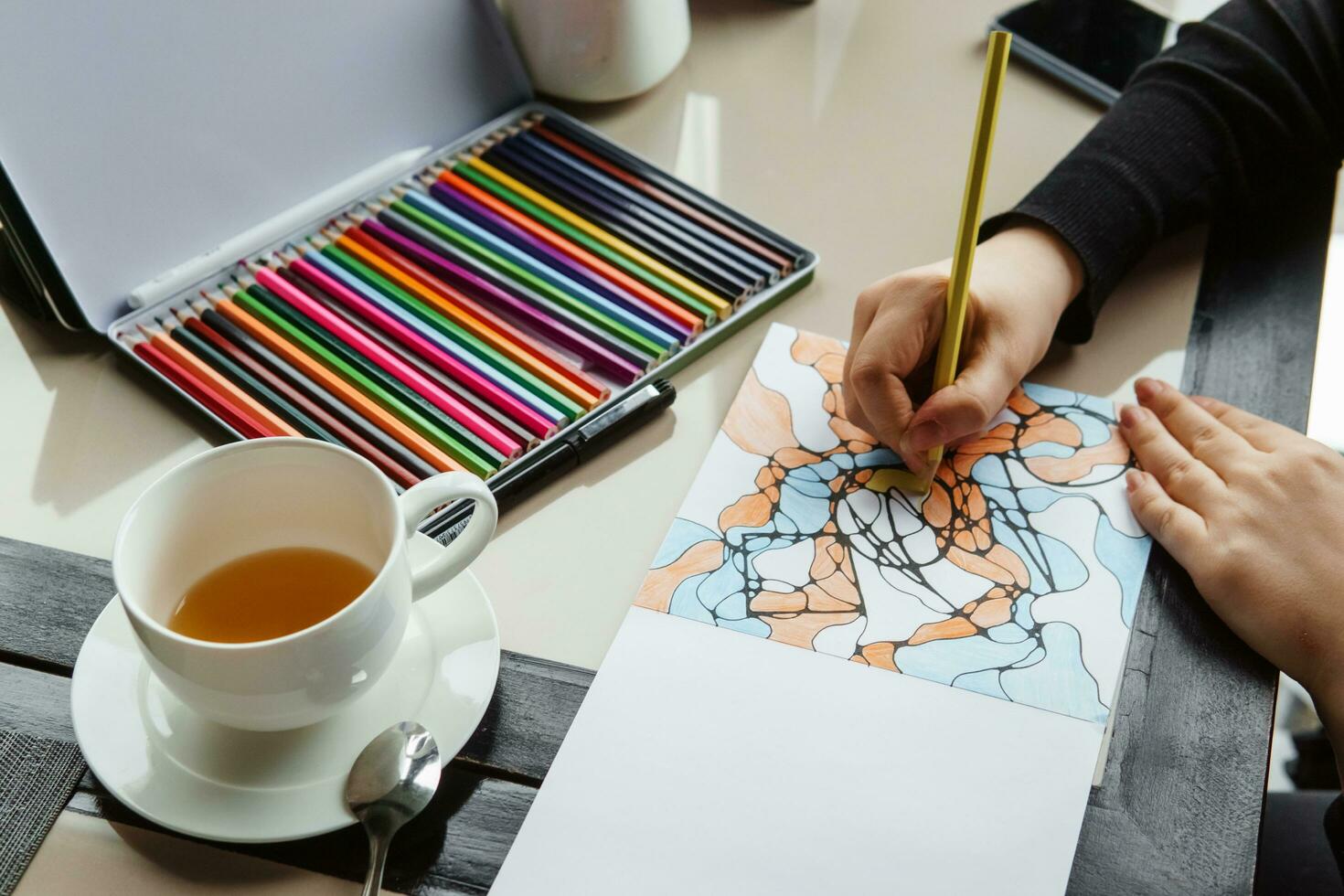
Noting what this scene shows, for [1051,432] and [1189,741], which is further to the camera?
[1051,432]

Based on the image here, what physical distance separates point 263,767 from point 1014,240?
0.51 m

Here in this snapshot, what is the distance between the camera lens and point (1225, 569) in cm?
52

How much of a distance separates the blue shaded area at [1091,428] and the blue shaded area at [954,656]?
148mm

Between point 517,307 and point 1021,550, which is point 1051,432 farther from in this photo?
point 517,307

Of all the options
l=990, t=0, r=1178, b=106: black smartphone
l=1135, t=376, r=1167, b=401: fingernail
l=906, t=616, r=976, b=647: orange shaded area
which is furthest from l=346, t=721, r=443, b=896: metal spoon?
l=990, t=0, r=1178, b=106: black smartphone

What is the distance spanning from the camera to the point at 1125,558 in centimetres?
54

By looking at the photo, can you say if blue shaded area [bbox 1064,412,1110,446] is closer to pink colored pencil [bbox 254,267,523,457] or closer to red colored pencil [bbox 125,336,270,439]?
pink colored pencil [bbox 254,267,523,457]

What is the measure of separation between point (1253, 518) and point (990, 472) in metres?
0.13

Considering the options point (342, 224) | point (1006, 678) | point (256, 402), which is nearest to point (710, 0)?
point (342, 224)

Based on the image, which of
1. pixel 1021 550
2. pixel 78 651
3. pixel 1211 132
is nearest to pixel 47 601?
pixel 78 651

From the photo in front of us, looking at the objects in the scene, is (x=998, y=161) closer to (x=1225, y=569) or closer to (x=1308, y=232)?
(x=1308, y=232)

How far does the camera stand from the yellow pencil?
0.47 metres

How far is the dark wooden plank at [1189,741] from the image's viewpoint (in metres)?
0.44

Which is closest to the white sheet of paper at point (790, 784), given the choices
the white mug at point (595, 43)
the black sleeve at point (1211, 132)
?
the black sleeve at point (1211, 132)
